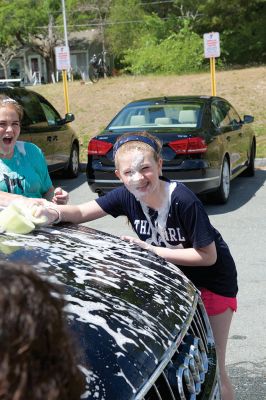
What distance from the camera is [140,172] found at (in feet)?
8.82

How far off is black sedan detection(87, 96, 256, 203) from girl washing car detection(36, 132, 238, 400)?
5079 mm

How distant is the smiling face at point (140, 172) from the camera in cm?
268

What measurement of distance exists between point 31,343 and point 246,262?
513 centimetres

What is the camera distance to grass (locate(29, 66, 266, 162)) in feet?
62.4

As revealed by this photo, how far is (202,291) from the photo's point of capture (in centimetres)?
288

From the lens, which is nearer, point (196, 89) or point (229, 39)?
point (196, 89)

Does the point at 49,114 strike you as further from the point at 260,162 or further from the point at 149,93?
the point at 149,93

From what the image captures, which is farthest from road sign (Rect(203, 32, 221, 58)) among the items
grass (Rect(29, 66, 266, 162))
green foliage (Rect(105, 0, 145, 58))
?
green foliage (Rect(105, 0, 145, 58))

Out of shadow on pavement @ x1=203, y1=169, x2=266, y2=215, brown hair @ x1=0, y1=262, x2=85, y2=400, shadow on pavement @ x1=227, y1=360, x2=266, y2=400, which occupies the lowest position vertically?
shadow on pavement @ x1=203, y1=169, x2=266, y2=215

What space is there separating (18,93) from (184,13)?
35362mm

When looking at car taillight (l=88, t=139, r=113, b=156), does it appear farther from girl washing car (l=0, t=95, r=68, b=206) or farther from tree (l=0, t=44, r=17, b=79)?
tree (l=0, t=44, r=17, b=79)

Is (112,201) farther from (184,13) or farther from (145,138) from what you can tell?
(184,13)

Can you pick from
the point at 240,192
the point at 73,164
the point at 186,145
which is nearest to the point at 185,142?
the point at 186,145

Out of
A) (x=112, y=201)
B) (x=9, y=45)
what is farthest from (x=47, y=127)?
(x=9, y=45)
